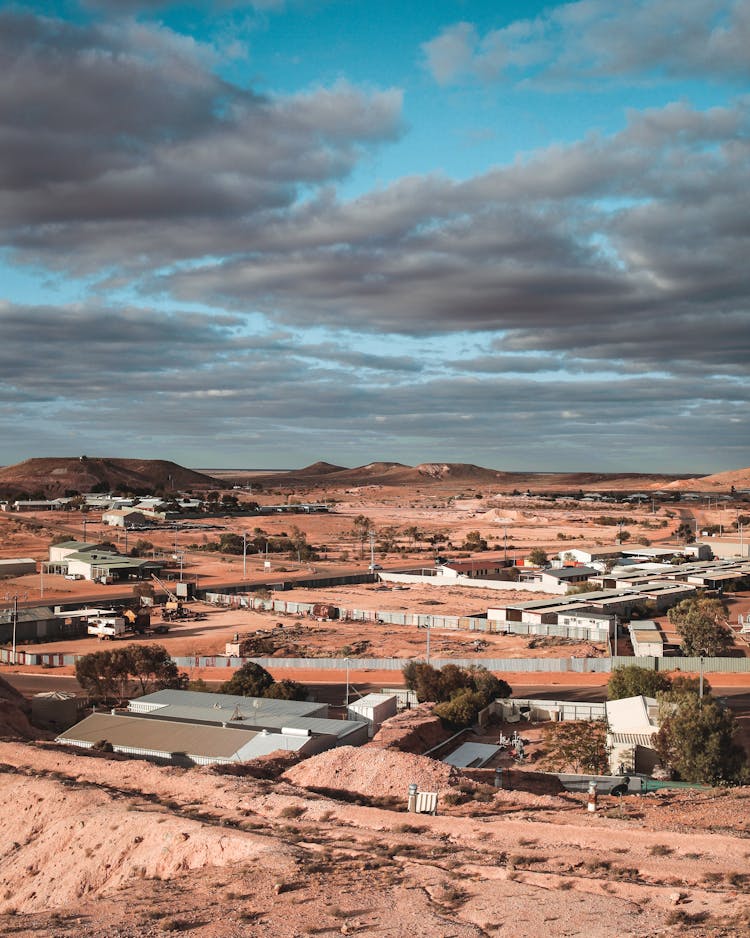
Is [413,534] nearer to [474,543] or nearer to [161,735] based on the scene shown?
[474,543]

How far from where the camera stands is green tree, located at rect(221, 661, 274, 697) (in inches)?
1575

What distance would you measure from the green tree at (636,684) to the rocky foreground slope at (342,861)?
48.2ft

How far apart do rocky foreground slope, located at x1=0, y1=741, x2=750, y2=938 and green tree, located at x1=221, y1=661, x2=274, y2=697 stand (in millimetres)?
16287

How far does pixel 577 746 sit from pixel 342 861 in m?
18.2

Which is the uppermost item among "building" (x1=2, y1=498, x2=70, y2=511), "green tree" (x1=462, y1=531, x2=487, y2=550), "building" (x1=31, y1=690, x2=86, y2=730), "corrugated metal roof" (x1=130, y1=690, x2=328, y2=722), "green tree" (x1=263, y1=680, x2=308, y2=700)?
"building" (x1=2, y1=498, x2=70, y2=511)

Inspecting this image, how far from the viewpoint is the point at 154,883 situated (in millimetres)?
16547

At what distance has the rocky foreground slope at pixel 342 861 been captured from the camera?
44.9 ft

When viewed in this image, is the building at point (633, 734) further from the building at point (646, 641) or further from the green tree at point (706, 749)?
the building at point (646, 641)

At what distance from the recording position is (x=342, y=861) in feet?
53.5

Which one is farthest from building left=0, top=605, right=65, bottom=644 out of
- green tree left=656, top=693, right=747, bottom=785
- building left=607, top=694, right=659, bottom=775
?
green tree left=656, top=693, right=747, bottom=785

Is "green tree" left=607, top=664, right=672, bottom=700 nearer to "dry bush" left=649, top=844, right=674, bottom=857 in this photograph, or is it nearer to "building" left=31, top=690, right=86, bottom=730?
"dry bush" left=649, top=844, right=674, bottom=857

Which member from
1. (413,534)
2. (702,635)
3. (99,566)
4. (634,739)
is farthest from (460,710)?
(413,534)

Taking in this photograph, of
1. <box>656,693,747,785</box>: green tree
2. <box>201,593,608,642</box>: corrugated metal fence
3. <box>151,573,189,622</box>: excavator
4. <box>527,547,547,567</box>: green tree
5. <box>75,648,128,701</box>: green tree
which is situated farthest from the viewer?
<box>527,547,547,567</box>: green tree

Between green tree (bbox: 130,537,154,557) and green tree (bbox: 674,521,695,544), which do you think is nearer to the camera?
green tree (bbox: 130,537,154,557)
